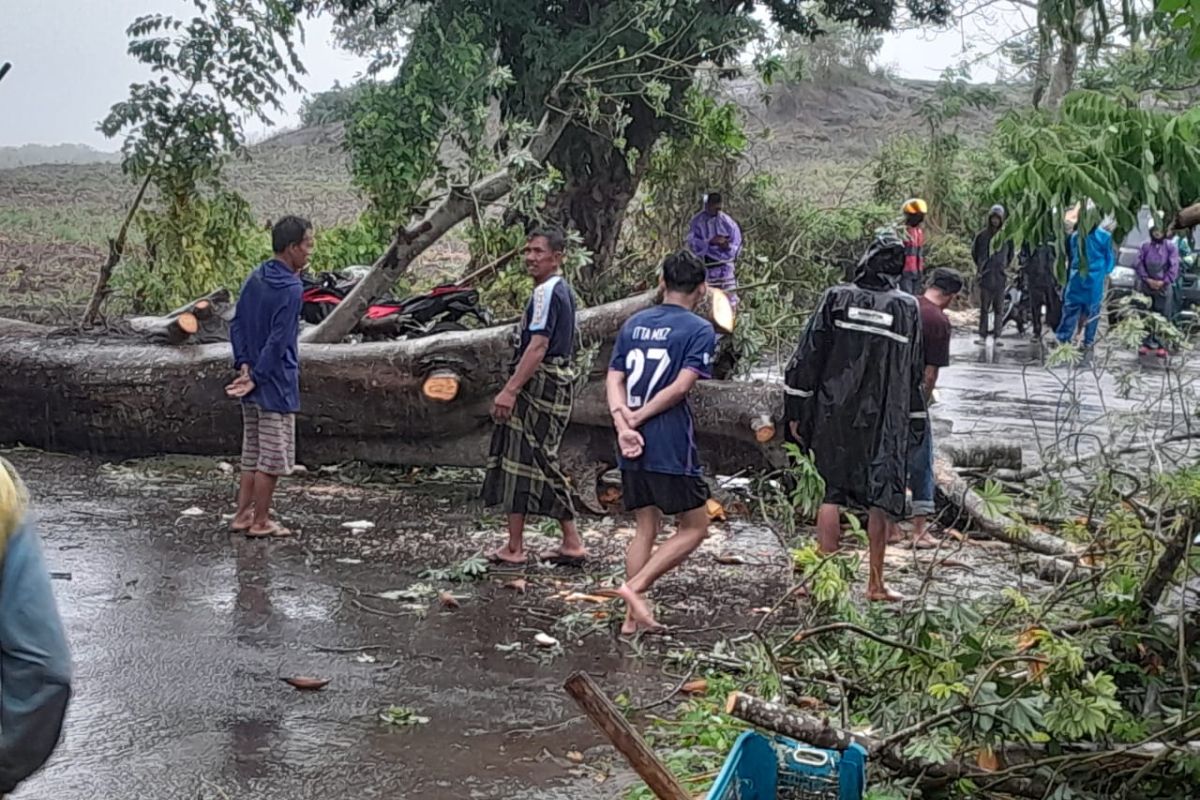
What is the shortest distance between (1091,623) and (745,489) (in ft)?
14.6

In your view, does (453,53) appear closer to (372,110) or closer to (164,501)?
(372,110)

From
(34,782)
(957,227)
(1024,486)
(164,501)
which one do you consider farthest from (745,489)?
(957,227)

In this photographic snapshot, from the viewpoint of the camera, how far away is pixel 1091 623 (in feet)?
14.0

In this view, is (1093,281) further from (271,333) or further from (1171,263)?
(271,333)

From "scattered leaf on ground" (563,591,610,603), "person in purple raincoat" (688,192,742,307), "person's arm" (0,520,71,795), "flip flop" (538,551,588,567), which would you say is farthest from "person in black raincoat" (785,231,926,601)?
"person in purple raincoat" (688,192,742,307)

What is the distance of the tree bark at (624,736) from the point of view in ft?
9.54

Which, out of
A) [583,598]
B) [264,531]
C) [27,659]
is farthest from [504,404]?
[27,659]

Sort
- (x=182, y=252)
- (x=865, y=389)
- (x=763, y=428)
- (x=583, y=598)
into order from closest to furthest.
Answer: (x=865, y=389) → (x=583, y=598) → (x=763, y=428) → (x=182, y=252)

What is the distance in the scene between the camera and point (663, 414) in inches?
231

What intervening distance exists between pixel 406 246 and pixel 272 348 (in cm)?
236

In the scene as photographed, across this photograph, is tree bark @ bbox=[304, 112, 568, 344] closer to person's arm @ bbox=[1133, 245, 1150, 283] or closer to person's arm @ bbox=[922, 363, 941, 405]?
person's arm @ bbox=[922, 363, 941, 405]

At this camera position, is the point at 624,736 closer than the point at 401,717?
Yes

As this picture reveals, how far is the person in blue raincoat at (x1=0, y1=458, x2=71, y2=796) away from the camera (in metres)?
1.92

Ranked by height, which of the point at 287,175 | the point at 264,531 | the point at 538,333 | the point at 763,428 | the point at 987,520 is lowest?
the point at 264,531
